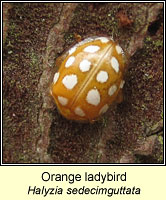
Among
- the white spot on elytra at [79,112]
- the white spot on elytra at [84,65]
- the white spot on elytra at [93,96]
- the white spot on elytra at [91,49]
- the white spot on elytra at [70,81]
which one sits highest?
the white spot on elytra at [91,49]

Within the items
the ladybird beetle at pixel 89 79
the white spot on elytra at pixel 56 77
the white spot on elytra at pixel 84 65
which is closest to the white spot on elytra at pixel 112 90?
the ladybird beetle at pixel 89 79

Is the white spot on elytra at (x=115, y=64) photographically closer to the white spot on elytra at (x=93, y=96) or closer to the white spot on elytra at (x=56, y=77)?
the white spot on elytra at (x=93, y=96)

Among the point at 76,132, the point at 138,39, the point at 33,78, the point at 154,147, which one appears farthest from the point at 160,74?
the point at 33,78

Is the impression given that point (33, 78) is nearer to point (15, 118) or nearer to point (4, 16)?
point (15, 118)

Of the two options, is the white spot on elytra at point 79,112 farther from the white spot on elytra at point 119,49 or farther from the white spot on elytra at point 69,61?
the white spot on elytra at point 119,49

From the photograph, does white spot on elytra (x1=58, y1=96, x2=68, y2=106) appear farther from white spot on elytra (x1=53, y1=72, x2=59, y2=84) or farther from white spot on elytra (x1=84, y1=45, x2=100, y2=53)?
white spot on elytra (x1=84, y1=45, x2=100, y2=53)

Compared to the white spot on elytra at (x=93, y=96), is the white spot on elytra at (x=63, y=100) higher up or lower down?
lower down
